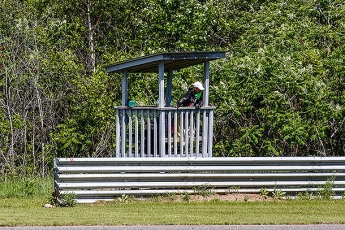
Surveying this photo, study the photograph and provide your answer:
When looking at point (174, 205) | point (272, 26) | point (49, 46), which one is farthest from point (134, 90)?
point (174, 205)

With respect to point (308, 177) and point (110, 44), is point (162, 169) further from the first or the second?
point (110, 44)

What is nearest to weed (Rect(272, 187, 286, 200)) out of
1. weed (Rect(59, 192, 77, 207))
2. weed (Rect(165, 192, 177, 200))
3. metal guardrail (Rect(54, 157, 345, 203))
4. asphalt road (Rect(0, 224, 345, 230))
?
metal guardrail (Rect(54, 157, 345, 203))

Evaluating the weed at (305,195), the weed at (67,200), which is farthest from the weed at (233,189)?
the weed at (67,200)

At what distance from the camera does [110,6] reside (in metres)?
27.0

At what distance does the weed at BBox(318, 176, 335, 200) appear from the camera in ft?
49.9

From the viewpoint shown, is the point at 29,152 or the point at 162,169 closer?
the point at 162,169

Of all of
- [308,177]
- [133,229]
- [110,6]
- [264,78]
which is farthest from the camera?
[110,6]

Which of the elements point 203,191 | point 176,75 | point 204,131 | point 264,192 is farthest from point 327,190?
point 176,75

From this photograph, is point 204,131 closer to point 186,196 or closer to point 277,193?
point 186,196

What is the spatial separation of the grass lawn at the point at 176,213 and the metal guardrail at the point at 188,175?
1.10 ft

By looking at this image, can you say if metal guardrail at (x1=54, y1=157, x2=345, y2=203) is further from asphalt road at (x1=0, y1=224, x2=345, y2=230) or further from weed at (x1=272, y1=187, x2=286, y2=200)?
asphalt road at (x1=0, y1=224, x2=345, y2=230)

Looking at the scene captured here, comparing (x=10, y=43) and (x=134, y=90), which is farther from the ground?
(x=10, y=43)

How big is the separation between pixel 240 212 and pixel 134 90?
33.9 feet

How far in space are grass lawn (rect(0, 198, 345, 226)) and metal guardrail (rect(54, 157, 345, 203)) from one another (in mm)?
336
